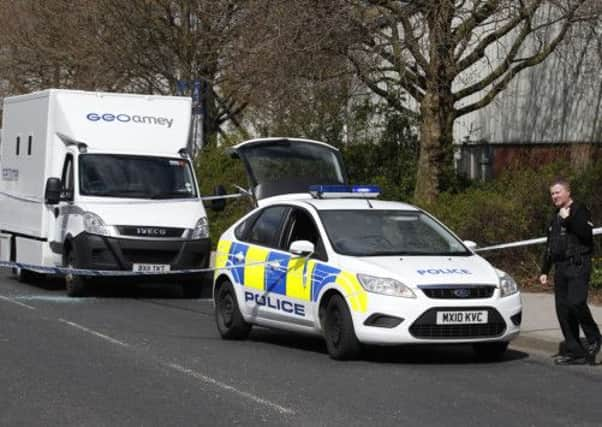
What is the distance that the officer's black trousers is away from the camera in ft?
39.3

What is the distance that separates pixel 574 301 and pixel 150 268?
8.52 meters

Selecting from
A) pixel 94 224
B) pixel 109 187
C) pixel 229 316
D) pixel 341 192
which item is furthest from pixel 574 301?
pixel 109 187

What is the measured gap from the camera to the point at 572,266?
39.5 feet

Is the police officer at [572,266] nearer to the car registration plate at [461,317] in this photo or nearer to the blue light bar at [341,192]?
the car registration plate at [461,317]

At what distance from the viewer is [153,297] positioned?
2014 cm

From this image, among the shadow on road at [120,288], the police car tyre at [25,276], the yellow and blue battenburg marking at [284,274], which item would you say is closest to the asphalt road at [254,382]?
the yellow and blue battenburg marking at [284,274]

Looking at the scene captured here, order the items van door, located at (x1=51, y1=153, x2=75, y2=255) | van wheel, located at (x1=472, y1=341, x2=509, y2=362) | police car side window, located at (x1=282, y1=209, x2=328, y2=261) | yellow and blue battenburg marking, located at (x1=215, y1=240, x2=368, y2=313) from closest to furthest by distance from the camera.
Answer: yellow and blue battenburg marking, located at (x1=215, y1=240, x2=368, y2=313) < van wheel, located at (x1=472, y1=341, x2=509, y2=362) < police car side window, located at (x1=282, y1=209, x2=328, y2=261) < van door, located at (x1=51, y1=153, x2=75, y2=255)

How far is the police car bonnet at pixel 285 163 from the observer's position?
2256 cm

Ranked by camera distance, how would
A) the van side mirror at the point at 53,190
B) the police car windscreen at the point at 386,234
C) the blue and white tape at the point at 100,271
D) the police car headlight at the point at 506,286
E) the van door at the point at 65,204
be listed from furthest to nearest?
the van door at the point at 65,204 → the van side mirror at the point at 53,190 → the blue and white tape at the point at 100,271 → the police car windscreen at the point at 386,234 → the police car headlight at the point at 506,286

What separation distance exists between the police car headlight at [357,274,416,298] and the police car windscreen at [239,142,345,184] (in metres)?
10.6

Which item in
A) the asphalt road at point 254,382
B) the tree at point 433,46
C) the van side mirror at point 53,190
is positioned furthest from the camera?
the tree at point 433,46

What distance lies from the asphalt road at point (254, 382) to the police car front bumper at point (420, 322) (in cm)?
30

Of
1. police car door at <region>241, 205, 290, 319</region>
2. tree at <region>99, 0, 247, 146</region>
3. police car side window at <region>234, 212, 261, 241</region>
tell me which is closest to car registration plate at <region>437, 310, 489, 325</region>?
police car door at <region>241, 205, 290, 319</region>

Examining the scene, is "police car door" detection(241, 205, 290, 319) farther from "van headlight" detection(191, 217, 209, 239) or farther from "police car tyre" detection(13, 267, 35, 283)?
"police car tyre" detection(13, 267, 35, 283)
